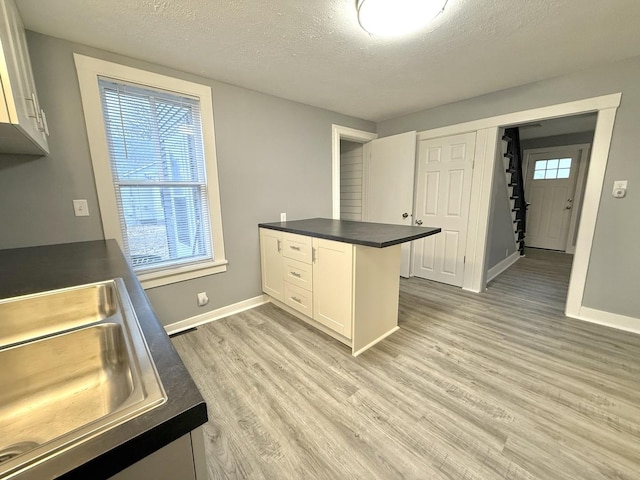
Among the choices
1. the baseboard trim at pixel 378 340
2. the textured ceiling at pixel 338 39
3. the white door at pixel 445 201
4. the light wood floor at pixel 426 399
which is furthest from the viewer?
the white door at pixel 445 201

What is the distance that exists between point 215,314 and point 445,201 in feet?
10.1

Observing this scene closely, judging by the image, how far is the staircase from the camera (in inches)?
153

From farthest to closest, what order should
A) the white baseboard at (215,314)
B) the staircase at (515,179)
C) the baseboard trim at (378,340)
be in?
the staircase at (515,179)
the white baseboard at (215,314)
the baseboard trim at (378,340)

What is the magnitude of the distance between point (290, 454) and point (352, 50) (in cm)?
260

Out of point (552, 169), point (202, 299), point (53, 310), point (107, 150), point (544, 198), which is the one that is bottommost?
point (202, 299)

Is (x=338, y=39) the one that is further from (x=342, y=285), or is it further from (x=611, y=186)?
(x=611, y=186)

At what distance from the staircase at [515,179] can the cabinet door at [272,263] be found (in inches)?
135

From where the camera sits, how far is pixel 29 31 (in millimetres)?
1660

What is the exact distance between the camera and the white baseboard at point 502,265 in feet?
12.4

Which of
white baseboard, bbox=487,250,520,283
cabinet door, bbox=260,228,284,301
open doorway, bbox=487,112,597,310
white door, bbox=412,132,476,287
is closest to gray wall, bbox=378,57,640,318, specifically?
white door, bbox=412,132,476,287

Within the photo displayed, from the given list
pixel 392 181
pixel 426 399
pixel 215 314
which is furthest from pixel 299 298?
pixel 392 181

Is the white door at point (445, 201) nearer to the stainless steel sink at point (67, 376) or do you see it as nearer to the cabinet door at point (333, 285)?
the cabinet door at point (333, 285)

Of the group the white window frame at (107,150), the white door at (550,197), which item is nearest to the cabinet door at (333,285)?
the white window frame at (107,150)

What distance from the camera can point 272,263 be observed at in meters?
2.78
